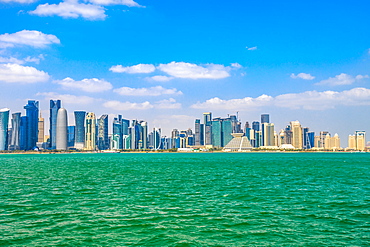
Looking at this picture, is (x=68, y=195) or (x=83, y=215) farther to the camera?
(x=68, y=195)

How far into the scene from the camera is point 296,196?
3719cm

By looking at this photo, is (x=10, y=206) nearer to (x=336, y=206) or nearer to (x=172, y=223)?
(x=172, y=223)

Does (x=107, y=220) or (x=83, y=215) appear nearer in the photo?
(x=107, y=220)

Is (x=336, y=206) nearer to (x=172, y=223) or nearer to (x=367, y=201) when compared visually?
(x=367, y=201)

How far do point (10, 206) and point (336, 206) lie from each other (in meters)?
28.0

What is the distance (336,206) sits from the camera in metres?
31.2

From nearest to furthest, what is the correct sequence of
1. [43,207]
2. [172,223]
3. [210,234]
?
[210,234]
[172,223]
[43,207]

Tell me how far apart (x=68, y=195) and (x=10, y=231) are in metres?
16.2

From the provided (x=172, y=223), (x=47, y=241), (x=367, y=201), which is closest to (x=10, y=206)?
(x=47, y=241)

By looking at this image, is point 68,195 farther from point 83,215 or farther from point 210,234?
point 210,234

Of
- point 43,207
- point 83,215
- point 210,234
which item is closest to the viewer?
point 210,234

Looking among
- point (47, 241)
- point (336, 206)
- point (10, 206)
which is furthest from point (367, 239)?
point (10, 206)

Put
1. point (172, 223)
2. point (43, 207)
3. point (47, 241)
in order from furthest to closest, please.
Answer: point (43, 207), point (172, 223), point (47, 241)

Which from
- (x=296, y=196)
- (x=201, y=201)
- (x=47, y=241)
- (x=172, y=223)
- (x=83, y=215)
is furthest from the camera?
(x=296, y=196)
